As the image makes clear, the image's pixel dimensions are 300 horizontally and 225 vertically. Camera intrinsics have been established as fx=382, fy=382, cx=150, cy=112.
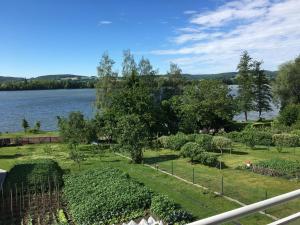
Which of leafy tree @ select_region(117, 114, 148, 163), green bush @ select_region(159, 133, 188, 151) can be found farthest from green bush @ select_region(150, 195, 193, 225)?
green bush @ select_region(159, 133, 188, 151)

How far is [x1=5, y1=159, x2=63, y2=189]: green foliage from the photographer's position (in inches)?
792

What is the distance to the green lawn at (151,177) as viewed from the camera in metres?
16.1

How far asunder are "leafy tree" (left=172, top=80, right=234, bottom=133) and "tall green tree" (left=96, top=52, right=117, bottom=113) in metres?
9.92

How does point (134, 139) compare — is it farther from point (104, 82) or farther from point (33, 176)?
point (104, 82)

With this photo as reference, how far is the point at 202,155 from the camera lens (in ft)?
82.9

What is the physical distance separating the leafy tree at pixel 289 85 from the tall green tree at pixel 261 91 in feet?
13.9

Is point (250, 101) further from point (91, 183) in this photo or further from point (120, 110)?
point (91, 183)

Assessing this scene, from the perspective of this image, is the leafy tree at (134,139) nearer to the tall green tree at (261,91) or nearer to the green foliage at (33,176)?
the green foliage at (33,176)

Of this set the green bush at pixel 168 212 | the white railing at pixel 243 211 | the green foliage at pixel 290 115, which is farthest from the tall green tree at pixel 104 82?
the white railing at pixel 243 211

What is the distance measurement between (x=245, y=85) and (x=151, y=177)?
4111cm

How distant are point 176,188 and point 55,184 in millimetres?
6243

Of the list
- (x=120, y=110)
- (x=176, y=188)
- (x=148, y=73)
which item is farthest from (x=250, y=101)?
(x=176, y=188)

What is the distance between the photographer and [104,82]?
48781mm

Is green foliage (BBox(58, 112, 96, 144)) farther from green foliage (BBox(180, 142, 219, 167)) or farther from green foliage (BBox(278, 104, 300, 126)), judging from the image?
green foliage (BBox(278, 104, 300, 126))
